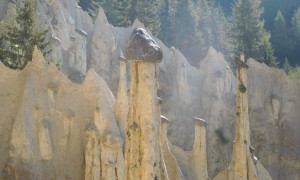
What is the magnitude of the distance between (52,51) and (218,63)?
9736mm

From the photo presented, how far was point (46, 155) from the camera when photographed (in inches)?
694

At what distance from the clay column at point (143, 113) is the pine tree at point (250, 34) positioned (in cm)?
3102

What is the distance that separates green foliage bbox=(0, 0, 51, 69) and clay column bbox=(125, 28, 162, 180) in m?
12.5

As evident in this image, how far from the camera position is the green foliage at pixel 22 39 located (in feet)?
74.7

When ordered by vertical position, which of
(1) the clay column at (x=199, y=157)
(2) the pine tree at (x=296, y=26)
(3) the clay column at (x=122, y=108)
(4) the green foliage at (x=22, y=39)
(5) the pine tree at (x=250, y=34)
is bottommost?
(1) the clay column at (x=199, y=157)

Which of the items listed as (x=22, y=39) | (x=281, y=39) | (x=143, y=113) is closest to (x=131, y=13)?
(x=281, y=39)

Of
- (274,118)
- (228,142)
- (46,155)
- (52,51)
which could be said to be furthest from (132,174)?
(274,118)

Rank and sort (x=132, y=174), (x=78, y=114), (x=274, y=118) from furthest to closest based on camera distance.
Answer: (x=274, y=118) < (x=78, y=114) < (x=132, y=174)

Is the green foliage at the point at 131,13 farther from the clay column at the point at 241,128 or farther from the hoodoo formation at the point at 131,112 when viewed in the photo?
the clay column at the point at 241,128

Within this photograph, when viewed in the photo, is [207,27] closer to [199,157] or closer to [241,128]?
[199,157]

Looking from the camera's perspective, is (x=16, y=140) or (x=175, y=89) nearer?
(x=16, y=140)

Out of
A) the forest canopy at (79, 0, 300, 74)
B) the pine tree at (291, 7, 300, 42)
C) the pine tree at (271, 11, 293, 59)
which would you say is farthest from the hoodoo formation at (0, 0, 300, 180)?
the pine tree at (291, 7, 300, 42)

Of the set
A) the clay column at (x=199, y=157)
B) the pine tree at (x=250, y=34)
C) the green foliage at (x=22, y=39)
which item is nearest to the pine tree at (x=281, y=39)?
the pine tree at (x=250, y=34)

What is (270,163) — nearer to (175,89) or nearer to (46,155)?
(175,89)
